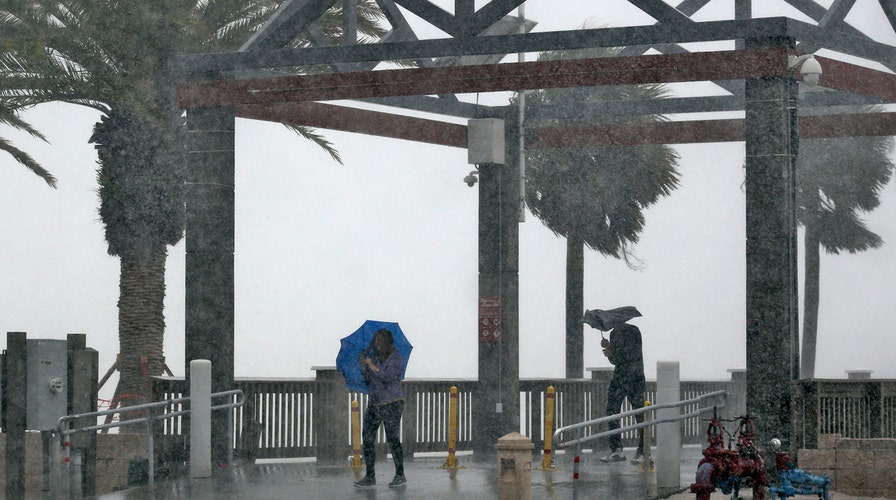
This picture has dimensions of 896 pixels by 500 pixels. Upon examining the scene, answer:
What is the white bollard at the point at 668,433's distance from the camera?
56.3 feet

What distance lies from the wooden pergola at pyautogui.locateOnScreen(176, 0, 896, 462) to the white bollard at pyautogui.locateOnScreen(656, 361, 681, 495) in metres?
1.52

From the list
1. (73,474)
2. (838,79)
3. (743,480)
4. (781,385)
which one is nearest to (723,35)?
(838,79)

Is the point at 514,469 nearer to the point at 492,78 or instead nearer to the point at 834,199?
the point at 492,78

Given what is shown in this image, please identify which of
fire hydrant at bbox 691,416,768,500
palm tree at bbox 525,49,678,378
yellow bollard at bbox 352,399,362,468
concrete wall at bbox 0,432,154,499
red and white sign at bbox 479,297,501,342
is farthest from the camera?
palm tree at bbox 525,49,678,378

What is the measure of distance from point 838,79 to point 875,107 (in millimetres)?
33865

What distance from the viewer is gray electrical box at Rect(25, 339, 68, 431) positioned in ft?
66.1

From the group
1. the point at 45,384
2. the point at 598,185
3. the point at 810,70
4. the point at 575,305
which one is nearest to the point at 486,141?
the point at 810,70

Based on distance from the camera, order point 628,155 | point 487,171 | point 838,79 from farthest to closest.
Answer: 1. point 628,155
2. point 487,171
3. point 838,79

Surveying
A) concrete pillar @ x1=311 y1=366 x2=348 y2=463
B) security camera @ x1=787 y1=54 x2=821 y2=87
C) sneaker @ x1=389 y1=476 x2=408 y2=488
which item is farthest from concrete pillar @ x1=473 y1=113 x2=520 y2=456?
security camera @ x1=787 y1=54 x2=821 y2=87

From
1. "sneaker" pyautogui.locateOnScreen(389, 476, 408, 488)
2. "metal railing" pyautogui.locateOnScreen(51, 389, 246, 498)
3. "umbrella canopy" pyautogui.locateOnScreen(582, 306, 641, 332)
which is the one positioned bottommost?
"sneaker" pyautogui.locateOnScreen(389, 476, 408, 488)

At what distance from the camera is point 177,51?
3206 cm

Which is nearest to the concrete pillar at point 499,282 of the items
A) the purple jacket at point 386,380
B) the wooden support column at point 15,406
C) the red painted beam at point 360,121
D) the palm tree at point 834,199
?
the red painted beam at point 360,121

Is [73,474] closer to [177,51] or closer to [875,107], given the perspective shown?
[177,51]

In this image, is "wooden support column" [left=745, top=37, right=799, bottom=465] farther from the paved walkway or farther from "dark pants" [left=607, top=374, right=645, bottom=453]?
"dark pants" [left=607, top=374, right=645, bottom=453]
